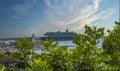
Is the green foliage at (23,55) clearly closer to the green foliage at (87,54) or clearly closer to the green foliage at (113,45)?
the green foliage at (87,54)

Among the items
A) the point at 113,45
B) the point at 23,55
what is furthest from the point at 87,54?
the point at 113,45

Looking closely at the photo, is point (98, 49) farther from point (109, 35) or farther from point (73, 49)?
point (109, 35)

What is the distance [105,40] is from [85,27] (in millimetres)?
747

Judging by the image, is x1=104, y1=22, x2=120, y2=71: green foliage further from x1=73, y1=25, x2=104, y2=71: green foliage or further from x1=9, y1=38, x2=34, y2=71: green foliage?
x1=9, y1=38, x2=34, y2=71: green foliage

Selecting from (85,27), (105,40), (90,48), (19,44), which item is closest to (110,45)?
(105,40)

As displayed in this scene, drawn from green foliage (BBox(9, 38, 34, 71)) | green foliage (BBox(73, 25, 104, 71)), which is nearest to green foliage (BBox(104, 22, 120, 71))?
green foliage (BBox(73, 25, 104, 71))

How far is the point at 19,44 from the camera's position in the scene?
9.84ft

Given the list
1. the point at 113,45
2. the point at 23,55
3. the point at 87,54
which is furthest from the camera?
the point at 113,45

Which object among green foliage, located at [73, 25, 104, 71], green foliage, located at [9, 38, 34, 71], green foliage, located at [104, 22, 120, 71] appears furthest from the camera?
green foliage, located at [104, 22, 120, 71]

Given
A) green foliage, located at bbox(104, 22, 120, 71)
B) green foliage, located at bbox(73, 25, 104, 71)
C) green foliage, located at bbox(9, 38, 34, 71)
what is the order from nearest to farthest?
1. green foliage, located at bbox(73, 25, 104, 71)
2. green foliage, located at bbox(9, 38, 34, 71)
3. green foliage, located at bbox(104, 22, 120, 71)

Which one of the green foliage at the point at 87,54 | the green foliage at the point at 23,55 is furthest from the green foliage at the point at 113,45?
the green foliage at the point at 23,55

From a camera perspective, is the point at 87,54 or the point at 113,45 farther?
the point at 113,45

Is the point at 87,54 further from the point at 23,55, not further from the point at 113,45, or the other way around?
the point at 113,45

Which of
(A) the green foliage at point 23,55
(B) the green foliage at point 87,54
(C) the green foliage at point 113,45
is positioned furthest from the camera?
(C) the green foliage at point 113,45
